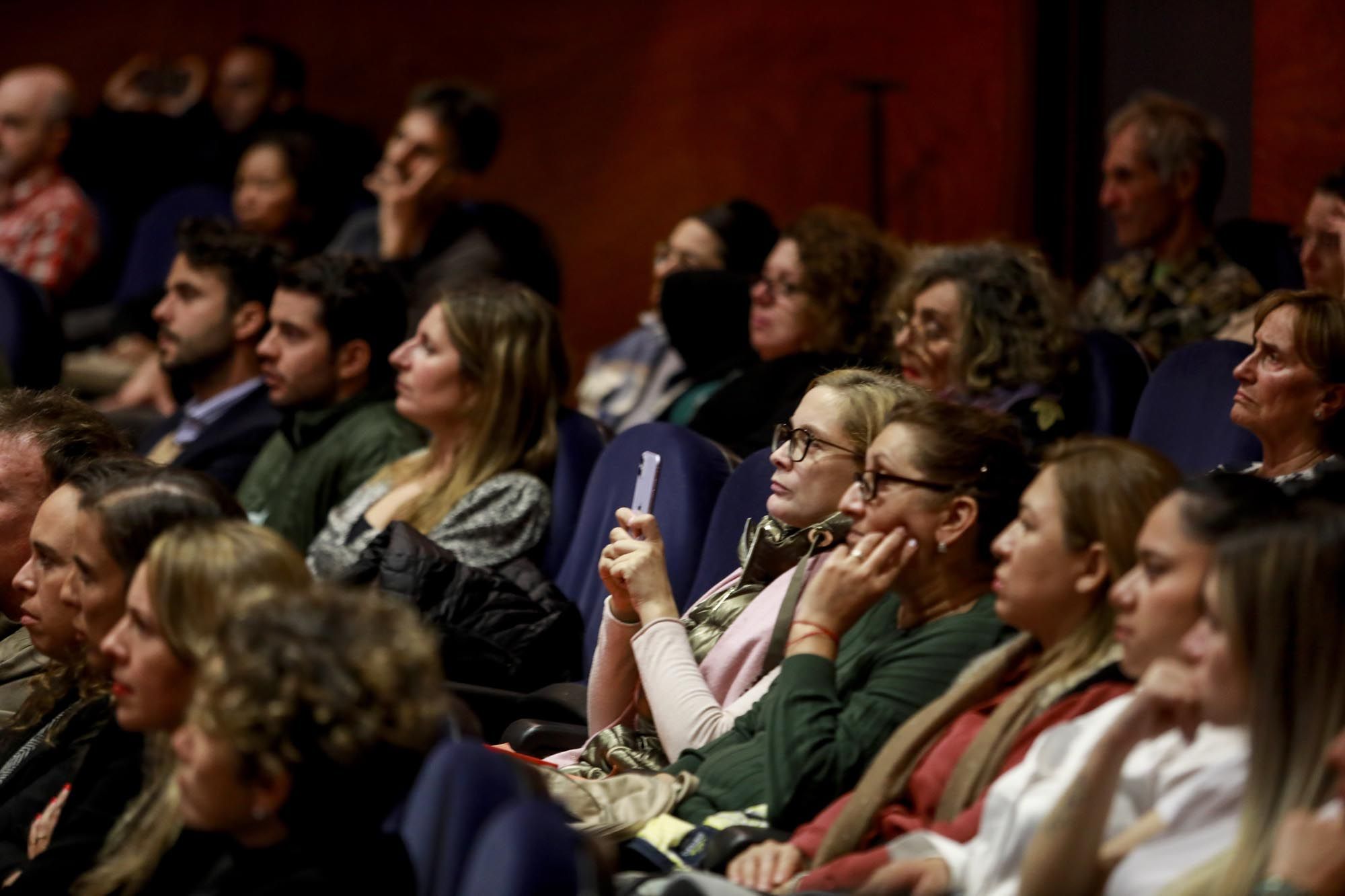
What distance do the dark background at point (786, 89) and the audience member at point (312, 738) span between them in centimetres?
305

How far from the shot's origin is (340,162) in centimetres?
604

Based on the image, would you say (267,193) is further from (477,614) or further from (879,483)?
(879,483)

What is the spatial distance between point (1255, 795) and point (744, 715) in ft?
3.09

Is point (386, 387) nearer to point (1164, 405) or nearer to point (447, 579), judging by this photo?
point (447, 579)

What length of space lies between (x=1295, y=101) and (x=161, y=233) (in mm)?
3696

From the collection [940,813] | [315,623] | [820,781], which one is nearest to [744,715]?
[820,781]

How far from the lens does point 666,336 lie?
4.85 meters

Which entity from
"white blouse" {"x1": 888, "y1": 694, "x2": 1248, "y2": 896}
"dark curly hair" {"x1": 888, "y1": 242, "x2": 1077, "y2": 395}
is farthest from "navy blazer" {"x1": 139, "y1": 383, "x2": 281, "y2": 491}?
"white blouse" {"x1": 888, "y1": 694, "x2": 1248, "y2": 896}

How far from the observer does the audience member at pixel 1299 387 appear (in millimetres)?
2756

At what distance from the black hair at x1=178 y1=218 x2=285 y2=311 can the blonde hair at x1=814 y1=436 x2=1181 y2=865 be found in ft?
9.09

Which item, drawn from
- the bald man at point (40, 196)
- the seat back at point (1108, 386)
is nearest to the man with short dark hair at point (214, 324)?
the bald man at point (40, 196)

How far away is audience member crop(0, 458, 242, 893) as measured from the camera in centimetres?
212

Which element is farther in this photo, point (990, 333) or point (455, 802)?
point (990, 333)

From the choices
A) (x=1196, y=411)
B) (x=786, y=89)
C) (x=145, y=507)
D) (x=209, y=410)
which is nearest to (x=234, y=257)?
(x=209, y=410)
